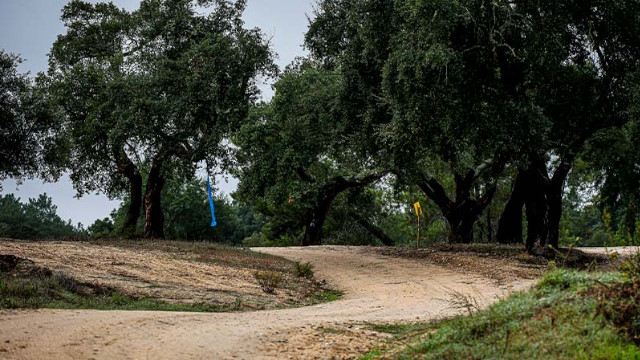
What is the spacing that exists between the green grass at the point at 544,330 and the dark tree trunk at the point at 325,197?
2088 cm

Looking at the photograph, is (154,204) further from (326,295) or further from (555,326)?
(555,326)

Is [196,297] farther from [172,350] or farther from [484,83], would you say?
[484,83]

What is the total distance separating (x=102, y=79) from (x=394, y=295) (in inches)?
769

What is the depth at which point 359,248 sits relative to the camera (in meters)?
28.1

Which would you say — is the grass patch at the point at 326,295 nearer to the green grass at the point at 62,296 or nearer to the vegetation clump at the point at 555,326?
the green grass at the point at 62,296

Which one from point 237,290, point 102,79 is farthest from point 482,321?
point 102,79

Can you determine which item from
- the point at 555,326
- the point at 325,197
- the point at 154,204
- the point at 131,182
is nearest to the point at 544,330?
the point at 555,326

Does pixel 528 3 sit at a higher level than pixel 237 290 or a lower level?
higher

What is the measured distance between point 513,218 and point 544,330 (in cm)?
2074

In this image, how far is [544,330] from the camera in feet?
24.8

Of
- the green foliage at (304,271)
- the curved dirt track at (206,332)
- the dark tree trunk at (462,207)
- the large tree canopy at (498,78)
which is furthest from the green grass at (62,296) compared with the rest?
the dark tree trunk at (462,207)

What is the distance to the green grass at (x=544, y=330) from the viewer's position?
7004 mm

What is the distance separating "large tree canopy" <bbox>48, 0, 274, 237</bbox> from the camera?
92.5 feet

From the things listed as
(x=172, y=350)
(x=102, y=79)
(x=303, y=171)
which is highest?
(x=102, y=79)
